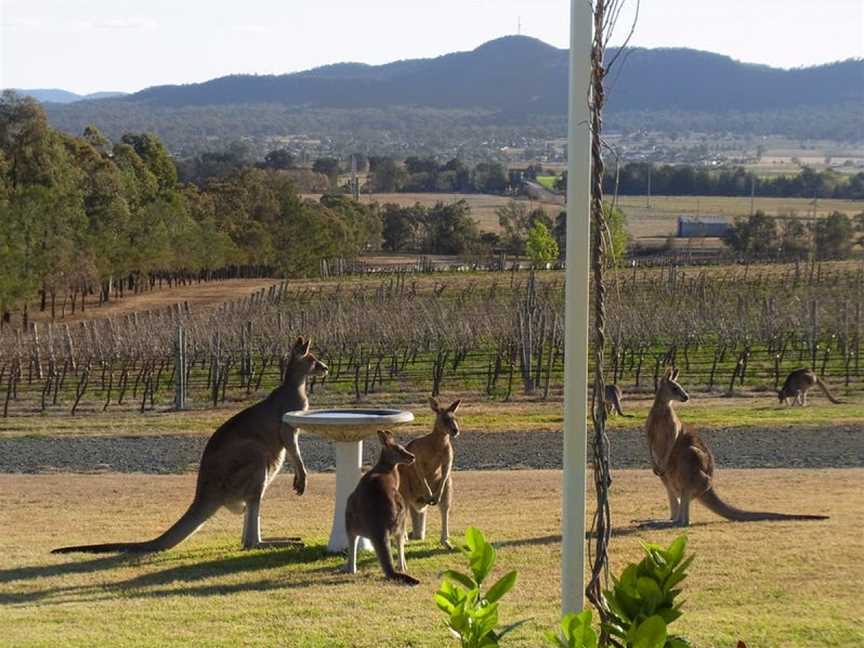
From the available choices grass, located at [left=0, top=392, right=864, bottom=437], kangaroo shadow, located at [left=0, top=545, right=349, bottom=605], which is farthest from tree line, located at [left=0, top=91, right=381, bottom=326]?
kangaroo shadow, located at [left=0, top=545, right=349, bottom=605]

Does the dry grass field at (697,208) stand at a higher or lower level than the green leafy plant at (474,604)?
lower

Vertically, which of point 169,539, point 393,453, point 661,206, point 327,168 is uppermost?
point 393,453

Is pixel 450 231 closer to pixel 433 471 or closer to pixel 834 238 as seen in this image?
pixel 834 238

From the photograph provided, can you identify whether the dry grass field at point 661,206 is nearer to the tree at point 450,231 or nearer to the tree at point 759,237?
the tree at point 450,231

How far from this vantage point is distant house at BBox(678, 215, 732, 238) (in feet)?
403

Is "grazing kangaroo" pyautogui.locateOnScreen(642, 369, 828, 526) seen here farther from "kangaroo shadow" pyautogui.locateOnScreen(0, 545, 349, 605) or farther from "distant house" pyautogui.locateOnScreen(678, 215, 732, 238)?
"distant house" pyautogui.locateOnScreen(678, 215, 732, 238)

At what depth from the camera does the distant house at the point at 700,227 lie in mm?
122875

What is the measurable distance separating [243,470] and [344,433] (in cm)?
95

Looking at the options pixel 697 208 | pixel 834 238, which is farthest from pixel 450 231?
pixel 697 208

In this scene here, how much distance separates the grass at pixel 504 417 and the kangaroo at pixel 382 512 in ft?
52.6

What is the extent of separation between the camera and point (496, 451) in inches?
939

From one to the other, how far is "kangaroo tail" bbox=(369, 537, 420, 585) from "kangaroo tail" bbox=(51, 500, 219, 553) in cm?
197

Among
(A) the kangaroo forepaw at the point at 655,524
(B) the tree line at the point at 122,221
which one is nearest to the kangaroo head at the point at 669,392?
(A) the kangaroo forepaw at the point at 655,524

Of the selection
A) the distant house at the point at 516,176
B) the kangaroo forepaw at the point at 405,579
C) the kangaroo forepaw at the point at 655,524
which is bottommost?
the distant house at the point at 516,176
